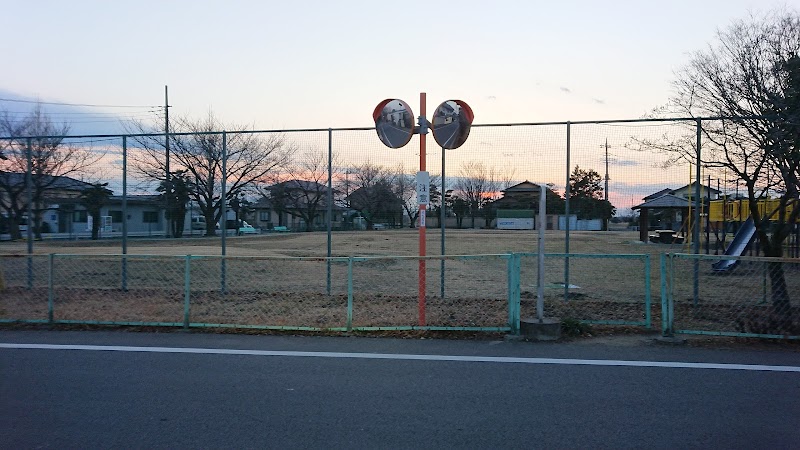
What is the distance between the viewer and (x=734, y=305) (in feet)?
31.5

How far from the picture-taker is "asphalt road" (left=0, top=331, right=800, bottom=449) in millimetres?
4289

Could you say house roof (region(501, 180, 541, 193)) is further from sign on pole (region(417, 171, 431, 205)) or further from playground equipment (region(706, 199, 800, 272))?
playground equipment (region(706, 199, 800, 272))

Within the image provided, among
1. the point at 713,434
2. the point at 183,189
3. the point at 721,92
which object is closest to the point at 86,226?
the point at 183,189

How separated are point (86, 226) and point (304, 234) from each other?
1146 cm

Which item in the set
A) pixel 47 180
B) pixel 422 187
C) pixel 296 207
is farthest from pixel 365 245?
pixel 422 187

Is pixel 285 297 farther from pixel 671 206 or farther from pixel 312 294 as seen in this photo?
pixel 671 206

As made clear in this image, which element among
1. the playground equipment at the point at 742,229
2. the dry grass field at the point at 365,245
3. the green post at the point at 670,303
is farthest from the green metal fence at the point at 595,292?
the playground equipment at the point at 742,229

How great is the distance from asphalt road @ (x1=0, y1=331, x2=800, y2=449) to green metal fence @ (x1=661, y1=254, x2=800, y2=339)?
2.17 feet

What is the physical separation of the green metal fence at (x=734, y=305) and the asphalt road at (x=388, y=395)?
0.66 metres

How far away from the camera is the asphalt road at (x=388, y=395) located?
4.29 meters

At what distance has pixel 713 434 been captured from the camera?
4344 mm

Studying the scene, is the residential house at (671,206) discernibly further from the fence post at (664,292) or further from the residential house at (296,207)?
the residential house at (296,207)

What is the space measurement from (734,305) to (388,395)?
725cm

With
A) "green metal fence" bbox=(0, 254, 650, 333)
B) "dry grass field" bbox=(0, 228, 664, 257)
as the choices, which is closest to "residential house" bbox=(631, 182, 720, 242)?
"dry grass field" bbox=(0, 228, 664, 257)
